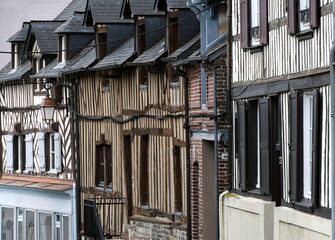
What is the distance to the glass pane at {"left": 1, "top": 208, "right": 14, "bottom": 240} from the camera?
41094mm

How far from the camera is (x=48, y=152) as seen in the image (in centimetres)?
3822

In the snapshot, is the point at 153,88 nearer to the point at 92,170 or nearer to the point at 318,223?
the point at 92,170

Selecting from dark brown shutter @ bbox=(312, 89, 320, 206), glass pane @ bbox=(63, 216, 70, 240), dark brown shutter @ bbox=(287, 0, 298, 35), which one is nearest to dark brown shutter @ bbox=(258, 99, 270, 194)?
dark brown shutter @ bbox=(287, 0, 298, 35)

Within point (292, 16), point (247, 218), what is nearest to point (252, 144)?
point (247, 218)

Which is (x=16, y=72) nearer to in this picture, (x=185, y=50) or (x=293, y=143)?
(x=185, y=50)

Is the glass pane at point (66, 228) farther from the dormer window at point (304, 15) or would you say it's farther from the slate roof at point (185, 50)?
the dormer window at point (304, 15)

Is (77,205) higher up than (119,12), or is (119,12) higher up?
(119,12)

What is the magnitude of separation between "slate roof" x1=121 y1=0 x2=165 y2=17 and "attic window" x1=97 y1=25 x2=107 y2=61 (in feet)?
7.66

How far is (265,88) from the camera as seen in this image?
20.5 meters

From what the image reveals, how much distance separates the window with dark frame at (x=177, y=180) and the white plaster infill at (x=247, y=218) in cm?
386

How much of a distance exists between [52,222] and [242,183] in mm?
16772

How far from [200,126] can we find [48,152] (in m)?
Result: 13.9

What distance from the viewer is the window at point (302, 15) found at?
17781 mm

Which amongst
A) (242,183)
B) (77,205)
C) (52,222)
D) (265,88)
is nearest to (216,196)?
(242,183)
